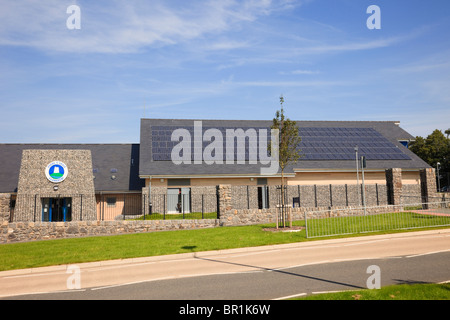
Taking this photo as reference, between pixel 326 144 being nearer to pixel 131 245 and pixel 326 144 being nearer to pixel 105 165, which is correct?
pixel 105 165

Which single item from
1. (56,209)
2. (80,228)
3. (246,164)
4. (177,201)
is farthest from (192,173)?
(80,228)

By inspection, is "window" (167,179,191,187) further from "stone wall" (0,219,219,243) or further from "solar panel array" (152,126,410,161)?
"stone wall" (0,219,219,243)

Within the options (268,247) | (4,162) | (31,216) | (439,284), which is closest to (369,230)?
(268,247)

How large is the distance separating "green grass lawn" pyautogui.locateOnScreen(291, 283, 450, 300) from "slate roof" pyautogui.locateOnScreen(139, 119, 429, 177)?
76.1 ft

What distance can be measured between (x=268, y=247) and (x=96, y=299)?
860 centimetres

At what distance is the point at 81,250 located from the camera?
15828mm

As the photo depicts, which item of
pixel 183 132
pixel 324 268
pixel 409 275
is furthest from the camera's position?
pixel 183 132

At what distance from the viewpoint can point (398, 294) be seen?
7.47 m

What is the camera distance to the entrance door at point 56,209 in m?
27.3

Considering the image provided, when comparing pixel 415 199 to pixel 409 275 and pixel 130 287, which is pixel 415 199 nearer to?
pixel 409 275

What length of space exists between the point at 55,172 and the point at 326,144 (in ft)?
83.1

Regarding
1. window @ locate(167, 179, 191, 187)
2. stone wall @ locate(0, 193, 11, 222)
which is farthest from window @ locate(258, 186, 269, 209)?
stone wall @ locate(0, 193, 11, 222)

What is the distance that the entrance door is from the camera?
89.5 ft

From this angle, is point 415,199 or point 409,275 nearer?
point 409,275
